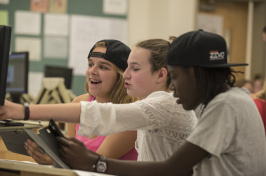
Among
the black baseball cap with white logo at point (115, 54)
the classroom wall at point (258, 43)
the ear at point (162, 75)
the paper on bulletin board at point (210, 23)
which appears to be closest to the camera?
the ear at point (162, 75)

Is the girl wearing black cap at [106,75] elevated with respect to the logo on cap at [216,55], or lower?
lower

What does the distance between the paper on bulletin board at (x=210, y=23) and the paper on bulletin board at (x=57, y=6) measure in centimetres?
171

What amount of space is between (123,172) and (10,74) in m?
2.86

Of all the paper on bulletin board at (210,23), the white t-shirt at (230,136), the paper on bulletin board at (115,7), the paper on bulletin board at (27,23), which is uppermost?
the paper on bulletin board at (115,7)

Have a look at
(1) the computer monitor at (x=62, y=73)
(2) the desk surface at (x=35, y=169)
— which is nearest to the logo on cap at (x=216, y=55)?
(2) the desk surface at (x=35, y=169)

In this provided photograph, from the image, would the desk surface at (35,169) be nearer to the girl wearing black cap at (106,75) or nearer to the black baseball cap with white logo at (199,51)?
the black baseball cap with white logo at (199,51)

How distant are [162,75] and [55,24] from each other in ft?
12.1

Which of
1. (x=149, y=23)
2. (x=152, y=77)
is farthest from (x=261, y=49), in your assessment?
(x=152, y=77)

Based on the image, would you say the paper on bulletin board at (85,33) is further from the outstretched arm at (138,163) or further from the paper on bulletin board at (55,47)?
the outstretched arm at (138,163)

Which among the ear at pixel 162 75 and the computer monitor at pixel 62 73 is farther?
the computer monitor at pixel 62 73

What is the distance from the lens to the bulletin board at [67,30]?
5.00m

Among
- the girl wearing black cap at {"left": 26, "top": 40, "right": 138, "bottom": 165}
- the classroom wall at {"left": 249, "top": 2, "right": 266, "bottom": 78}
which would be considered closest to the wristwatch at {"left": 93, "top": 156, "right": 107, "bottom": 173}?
the girl wearing black cap at {"left": 26, "top": 40, "right": 138, "bottom": 165}

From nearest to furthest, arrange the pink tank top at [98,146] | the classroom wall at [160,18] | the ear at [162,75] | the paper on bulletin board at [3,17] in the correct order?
the ear at [162,75]
the pink tank top at [98,146]
the paper on bulletin board at [3,17]
the classroom wall at [160,18]

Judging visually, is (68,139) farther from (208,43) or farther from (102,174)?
(208,43)
